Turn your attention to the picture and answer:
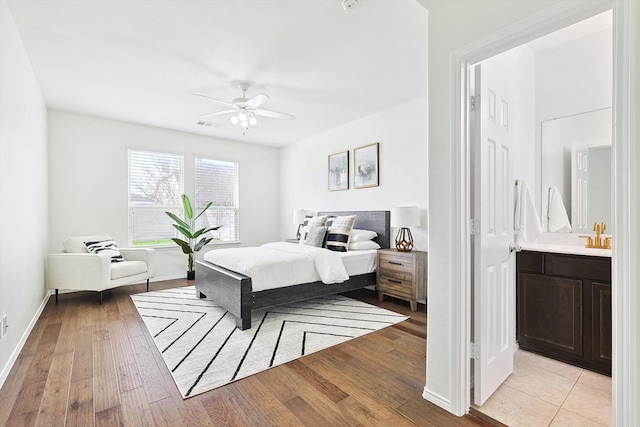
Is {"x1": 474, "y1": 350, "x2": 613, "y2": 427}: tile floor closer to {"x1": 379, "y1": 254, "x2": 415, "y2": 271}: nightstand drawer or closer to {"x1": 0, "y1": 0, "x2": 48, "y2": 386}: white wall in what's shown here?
{"x1": 379, "y1": 254, "x2": 415, "y2": 271}: nightstand drawer

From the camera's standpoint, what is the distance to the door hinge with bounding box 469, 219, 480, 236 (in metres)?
1.78

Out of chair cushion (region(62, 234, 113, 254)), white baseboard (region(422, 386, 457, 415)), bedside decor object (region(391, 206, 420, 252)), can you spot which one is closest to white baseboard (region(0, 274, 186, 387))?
chair cushion (region(62, 234, 113, 254))

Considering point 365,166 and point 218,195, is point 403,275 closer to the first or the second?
point 365,166

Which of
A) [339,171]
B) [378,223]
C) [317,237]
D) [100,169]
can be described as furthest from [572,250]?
[100,169]

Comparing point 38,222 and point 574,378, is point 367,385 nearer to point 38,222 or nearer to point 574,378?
point 574,378

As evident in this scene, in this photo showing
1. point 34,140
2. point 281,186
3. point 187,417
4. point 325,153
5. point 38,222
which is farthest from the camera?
point 281,186

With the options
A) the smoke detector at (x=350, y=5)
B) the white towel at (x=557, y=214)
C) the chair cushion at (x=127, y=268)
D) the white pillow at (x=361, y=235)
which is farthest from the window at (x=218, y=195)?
the white towel at (x=557, y=214)

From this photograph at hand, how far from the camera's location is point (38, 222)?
3.49m

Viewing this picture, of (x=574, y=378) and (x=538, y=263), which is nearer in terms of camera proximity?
(x=574, y=378)

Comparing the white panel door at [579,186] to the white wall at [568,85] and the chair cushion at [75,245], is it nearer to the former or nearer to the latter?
the white wall at [568,85]

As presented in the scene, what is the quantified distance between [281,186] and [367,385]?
5116mm

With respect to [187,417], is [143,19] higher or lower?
higher

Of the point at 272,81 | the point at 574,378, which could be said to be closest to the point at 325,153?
the point at 272,81

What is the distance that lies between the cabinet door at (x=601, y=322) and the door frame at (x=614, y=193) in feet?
3.74
